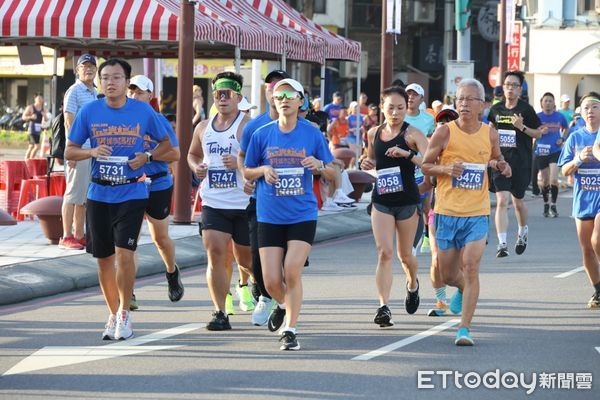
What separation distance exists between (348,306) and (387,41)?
15226 millimetres

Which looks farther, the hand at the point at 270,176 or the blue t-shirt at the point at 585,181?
the blue t-shirt at the point at 585,181

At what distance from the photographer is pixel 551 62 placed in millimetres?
55062

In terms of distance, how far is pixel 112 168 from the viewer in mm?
10336

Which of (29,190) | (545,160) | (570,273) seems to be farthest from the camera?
(545,160)

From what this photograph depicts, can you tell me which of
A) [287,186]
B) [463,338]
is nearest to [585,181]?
[463,338]

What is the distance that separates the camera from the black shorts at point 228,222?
11242mm

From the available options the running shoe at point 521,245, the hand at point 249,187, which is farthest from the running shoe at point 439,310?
the running shoe at point 521,245

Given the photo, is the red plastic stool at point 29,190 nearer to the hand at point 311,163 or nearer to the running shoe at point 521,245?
the running shoe at point 521,245

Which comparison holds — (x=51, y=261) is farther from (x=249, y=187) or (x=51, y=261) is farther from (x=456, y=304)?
(x=249, y=187)

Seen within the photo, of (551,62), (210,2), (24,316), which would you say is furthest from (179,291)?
(551,62)

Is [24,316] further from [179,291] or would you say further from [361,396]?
[361,396]

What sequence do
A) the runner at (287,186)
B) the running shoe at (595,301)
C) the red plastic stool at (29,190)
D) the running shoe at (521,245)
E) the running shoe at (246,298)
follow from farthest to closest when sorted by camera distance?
the red plastic stool at (29,190)
the running shoe at (521,245)
the running shoe at (595,301)
the running shoe at (246,298)
the runner at (287,186)

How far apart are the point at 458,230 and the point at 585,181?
2428 millimetres

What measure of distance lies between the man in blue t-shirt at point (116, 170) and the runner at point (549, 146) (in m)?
13.1
